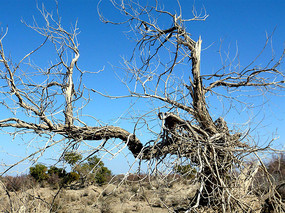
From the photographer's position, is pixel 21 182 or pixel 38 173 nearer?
pixel 21 182

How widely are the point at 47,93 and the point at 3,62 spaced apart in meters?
1.02

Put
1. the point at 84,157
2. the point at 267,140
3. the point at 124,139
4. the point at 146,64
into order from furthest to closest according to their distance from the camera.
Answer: the point at 146,64 → the point at 124,139 → the point at 84,157 → the point at 267,140

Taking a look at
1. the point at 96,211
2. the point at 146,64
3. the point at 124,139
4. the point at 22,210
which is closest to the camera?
the point at 124,139

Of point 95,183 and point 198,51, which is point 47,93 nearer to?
point 198,51

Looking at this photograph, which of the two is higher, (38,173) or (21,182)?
(38,173)

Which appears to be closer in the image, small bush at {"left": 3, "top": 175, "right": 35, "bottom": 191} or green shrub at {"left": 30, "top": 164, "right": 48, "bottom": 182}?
small bush at {"left": 3, "top": 175, "right": 35, "bottom": 191}

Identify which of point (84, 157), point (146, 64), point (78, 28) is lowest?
point (84, 157)

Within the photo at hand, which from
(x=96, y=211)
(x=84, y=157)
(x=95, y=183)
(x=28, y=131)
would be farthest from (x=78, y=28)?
(x=95, y=183)

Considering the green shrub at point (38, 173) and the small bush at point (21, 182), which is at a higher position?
the green shrub at point (38, 173)

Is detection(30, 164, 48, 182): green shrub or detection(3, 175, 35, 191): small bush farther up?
detection(30, 164, 48, 182): green shrub

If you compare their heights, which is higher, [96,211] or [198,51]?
[198,51]

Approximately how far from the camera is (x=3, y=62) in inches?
218

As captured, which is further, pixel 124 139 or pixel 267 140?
pixel 124 139

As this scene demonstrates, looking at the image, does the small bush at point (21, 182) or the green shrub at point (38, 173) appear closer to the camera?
the small bush at point (21, 182)
